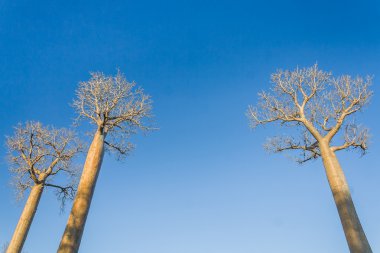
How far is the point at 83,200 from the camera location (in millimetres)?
7277

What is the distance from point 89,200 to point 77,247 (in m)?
1.21

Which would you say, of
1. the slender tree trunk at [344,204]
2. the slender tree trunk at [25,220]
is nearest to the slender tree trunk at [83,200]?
the slender tree trunk at [25,220]

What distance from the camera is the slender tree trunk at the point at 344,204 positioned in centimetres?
728

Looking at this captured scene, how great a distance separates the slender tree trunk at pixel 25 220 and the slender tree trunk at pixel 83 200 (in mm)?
4511

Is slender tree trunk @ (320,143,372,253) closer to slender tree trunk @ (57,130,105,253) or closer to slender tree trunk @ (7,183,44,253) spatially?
slender tree trunk @ (57,130,105,253)

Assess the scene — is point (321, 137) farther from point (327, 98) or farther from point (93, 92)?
point (93, 92)

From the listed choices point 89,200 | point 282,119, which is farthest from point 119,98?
point 282,119

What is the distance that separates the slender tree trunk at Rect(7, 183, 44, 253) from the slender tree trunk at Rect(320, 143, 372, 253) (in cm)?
925

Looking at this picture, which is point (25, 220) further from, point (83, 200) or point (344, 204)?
point (344, 204)

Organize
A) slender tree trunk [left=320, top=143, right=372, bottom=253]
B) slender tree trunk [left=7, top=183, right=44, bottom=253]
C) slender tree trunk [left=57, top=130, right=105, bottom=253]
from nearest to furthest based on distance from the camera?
slender tree trunk [left=57, top=130, right=105, bottom=253] < slender tree trunk [left=320, top=143, right=372, bottom=253] < slender tree trunk [left=7, top=183, right=44, bottom=253]

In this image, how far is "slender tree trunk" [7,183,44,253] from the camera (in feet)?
34.1

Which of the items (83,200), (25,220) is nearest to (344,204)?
(83,200)

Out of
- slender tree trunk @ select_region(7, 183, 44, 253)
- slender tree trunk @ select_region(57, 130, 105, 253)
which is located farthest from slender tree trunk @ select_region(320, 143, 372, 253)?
slender tree trunk @ select_region(7, 183, 44, 253)

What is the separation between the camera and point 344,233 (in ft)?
25.3
